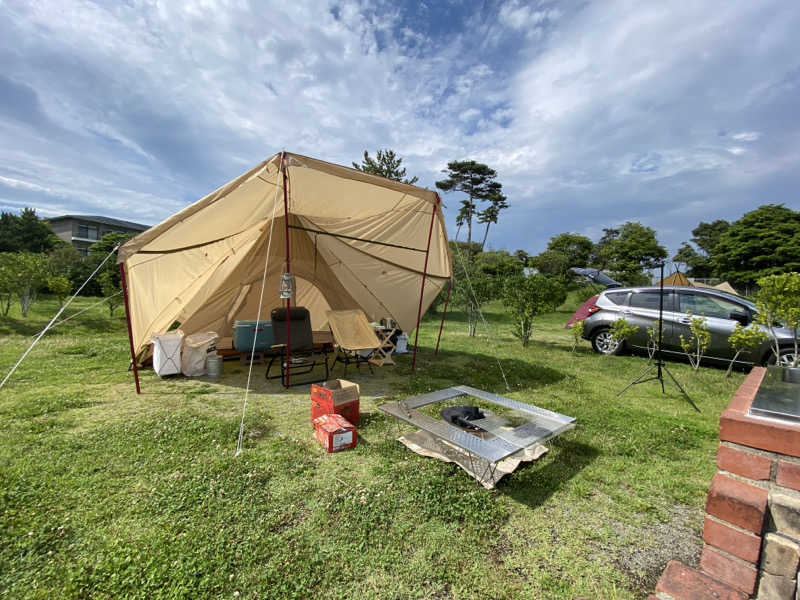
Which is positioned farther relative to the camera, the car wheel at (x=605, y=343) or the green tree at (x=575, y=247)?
the green tree at (x=575, y=247)

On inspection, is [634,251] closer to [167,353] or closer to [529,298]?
[529,298]

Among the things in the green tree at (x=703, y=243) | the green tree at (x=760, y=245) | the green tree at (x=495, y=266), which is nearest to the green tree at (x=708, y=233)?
the green tree at (x=703, y=243)

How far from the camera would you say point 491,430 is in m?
3.21

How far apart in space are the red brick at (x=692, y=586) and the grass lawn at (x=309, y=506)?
0.48 m

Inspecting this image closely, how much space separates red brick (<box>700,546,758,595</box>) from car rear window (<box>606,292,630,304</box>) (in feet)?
23.2

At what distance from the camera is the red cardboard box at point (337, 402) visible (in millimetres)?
3589

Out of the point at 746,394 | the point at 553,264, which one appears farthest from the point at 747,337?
the point at 553,264

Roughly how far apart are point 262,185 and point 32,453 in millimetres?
3440

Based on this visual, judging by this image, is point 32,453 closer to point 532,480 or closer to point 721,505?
point 532,480

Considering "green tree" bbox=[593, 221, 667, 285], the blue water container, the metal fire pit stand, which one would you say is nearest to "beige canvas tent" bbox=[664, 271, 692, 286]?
the metal fire pit stand

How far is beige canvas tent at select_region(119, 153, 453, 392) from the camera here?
4.58 m

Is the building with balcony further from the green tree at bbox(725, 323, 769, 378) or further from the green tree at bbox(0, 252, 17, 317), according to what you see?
the green tree at bbox(725, 323, 769, 378)

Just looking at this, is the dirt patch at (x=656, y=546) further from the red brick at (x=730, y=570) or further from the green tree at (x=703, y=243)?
the green tree at (x=703, y=243)

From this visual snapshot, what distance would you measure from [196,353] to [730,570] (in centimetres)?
629
